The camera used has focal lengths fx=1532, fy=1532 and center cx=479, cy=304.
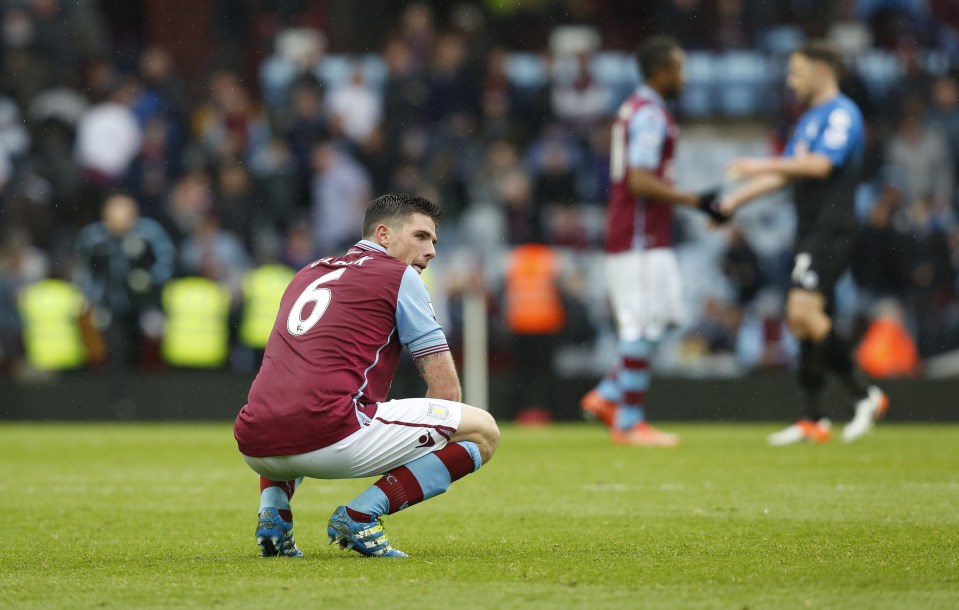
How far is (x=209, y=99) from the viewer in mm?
19250

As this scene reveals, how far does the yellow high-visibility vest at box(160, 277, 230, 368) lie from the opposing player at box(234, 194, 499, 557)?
34.0 feet

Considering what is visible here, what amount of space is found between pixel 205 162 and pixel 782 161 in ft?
30.6

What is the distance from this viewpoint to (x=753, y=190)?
10.1m

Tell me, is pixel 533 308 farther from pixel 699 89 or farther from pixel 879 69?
pixel 879 69

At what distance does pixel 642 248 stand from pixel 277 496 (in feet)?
18.8

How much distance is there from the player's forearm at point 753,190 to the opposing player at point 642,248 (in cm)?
49

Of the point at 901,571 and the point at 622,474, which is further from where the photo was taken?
the point at 622,474

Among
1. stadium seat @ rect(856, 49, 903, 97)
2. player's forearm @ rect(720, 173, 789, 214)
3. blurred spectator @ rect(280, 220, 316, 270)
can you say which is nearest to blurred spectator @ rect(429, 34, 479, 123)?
blurred spectator @ rect(280, 220, 316, 270)

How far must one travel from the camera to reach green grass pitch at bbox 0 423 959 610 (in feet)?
14.3

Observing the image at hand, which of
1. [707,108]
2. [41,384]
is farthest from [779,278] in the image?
[41,384]

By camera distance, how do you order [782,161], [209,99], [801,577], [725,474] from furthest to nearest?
[209,99] → [782,161] → [725,474] → [801,577]

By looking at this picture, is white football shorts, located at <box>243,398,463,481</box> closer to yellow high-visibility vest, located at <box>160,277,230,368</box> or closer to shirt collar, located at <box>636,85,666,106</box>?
shirt collar, located at <box>636,85,666,106</box>

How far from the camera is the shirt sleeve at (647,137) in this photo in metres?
10.4

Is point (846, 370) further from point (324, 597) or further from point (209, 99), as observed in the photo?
point (209, 99)
